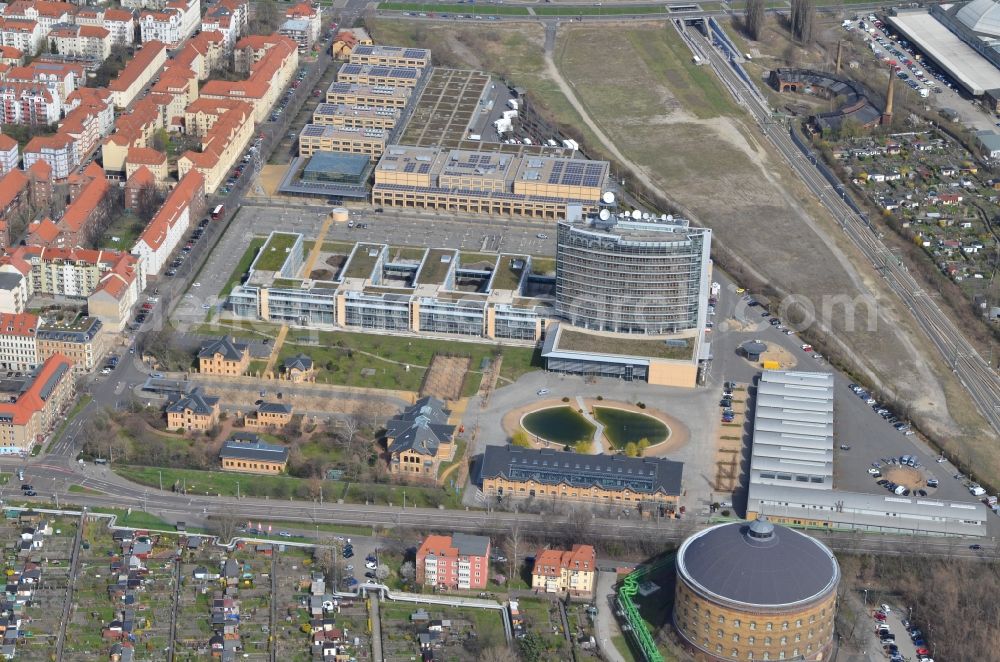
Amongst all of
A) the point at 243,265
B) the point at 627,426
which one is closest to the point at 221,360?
the point at 243,265

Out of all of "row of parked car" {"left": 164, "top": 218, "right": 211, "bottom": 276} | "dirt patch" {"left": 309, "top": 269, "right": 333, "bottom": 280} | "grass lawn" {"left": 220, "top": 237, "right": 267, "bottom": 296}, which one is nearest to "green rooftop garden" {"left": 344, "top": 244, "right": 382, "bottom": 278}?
"dirt patch" {"left": 309, "top": 269, "right": 333, "bottom": 280}


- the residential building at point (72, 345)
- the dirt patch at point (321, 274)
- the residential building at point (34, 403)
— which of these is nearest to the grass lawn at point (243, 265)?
the dirt patch at point (321, 274)

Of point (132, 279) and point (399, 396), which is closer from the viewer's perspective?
point (399, 396)

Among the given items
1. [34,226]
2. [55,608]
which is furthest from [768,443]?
[34,226]

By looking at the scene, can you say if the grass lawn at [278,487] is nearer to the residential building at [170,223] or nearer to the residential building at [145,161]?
the residential building at [170,223]

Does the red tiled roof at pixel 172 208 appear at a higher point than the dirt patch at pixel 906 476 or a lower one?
lower

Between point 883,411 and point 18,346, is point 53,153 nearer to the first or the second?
point 18,346

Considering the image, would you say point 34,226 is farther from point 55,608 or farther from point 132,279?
point 55,608
